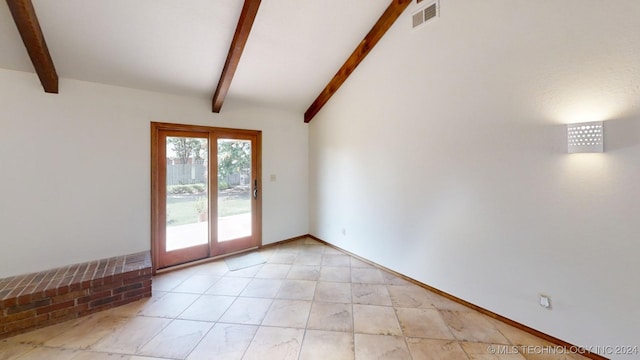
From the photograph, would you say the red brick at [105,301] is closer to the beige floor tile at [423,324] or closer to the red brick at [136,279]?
the red brick at [136,279]

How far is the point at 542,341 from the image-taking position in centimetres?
203

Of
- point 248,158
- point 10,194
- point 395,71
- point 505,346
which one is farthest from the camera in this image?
point 248,158

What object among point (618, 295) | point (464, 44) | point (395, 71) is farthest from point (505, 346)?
point (395, 71)

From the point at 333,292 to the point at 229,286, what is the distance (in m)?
1.32

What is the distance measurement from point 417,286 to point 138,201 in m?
3.83

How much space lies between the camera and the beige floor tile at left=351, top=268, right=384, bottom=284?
3.11 metres

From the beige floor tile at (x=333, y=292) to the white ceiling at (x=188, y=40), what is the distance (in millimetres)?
3077

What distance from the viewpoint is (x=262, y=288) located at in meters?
2.94

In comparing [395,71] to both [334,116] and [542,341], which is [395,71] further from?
[542,341]

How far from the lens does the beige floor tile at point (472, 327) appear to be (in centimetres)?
207

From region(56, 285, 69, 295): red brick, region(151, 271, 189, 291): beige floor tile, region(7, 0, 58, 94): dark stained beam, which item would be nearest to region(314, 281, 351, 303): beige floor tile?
region(151, 271, 189, 291): beige floor tile

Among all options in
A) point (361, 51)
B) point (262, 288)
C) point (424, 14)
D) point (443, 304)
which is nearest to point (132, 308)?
point (262, 288)

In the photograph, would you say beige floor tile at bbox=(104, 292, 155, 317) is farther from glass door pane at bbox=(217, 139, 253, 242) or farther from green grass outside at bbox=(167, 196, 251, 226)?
glass door pane at bbox=(217, 139, 253, 242)

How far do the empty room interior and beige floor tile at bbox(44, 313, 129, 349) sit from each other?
0.02 m
